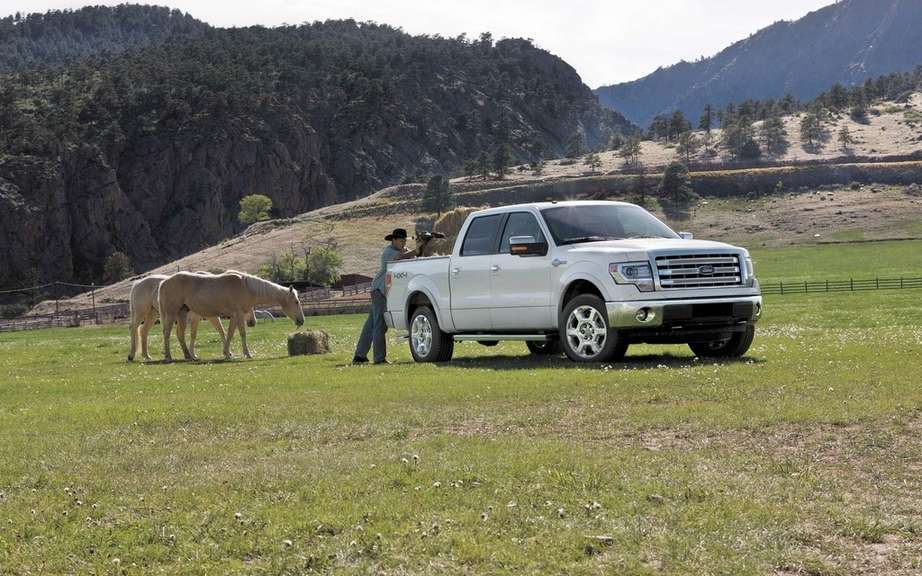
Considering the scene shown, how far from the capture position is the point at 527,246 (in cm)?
1681

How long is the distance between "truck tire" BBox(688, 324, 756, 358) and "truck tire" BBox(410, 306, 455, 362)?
4.39m

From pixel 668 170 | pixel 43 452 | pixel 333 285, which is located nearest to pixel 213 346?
pixel 43 452

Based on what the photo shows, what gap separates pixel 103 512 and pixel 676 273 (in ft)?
33.7

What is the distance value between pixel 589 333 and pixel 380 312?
17.7ft

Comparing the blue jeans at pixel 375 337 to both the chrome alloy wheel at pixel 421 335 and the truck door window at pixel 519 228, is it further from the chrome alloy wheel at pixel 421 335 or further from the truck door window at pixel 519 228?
the truck door window at pixel 519 228

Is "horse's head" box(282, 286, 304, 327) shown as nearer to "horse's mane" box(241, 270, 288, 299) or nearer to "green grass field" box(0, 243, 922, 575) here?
"horse's mane" box(241, 270, 288, 299)

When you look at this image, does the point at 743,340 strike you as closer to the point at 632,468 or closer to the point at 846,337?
the point at 846,337

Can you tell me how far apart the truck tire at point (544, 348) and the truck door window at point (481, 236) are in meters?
2.24

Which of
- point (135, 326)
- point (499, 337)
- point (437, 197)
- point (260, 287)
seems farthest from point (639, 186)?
point (499, 337)

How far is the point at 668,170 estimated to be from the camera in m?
178

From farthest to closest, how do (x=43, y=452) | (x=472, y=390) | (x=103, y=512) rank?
(x=472, y=390), (x=43, y=452), (x=103, y=512)

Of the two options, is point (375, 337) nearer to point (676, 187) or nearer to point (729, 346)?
point (729, 346)

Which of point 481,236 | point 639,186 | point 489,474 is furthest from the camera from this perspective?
point 639,186

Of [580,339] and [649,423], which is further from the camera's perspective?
[580,339]
